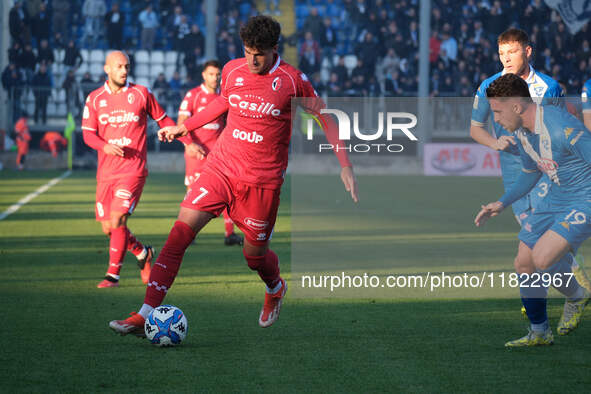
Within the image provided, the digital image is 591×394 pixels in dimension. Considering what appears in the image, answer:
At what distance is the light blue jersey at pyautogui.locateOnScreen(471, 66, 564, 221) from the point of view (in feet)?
20.5

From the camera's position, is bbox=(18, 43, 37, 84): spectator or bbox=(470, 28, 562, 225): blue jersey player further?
bbox=(18, 43, 37, 84): spectator

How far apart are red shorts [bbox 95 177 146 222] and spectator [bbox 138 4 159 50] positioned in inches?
798

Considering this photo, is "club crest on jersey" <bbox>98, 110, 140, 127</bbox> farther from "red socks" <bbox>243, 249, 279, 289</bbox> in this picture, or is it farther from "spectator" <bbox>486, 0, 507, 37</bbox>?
"spectator" <bbox>486, 0, 507, 37</bbox>

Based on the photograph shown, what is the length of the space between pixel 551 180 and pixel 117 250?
383cm

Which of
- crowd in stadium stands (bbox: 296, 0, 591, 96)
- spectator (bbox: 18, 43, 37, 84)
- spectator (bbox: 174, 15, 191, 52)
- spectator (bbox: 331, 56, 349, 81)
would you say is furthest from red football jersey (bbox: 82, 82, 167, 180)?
spectator (bbox: 174, 15, 191, 52)

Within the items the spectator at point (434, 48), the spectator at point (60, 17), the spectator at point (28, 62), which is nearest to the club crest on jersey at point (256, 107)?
the spectator at point (28, 62)

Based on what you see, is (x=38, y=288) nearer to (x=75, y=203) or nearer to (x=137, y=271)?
(x=137, y=271)

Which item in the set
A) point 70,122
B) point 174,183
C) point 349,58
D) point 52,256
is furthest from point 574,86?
point 52,256

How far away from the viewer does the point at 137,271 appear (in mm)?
8914

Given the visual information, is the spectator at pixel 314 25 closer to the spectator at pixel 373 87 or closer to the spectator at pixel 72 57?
the spectator at pixel 373 87

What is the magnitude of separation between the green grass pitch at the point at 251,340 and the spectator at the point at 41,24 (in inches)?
698

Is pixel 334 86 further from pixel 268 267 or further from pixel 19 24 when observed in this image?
pixel 268 267

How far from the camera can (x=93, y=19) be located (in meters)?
28.4

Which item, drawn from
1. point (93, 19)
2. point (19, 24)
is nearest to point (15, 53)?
point (19, 24)
